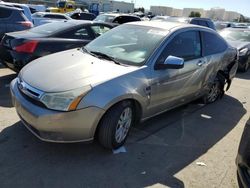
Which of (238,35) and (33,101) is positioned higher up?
(33,101)

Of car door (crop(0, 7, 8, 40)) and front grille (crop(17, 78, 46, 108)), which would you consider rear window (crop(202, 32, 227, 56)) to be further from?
car door (crop(0, 7, 8, 40))

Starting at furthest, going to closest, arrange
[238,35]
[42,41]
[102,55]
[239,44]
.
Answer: [238,35], [239,44], [42,41], [102,55]

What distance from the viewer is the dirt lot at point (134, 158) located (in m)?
3.07

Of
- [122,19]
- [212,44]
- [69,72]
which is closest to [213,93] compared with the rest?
[212,44]

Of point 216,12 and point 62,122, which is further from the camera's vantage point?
point 216,12

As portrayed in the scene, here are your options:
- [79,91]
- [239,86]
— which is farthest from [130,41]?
[239,86]

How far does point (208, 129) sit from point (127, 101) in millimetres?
1848

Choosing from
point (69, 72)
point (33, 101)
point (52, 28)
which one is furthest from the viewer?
point (52, 28)

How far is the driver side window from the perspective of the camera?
4113 millimetres

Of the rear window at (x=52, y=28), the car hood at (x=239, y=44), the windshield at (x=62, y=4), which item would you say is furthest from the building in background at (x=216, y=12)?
the rear window at (x=52, y=28)

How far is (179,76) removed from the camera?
14.2 ft

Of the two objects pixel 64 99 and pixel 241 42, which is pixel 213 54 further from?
pixel 241 42

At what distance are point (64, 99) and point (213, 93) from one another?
12.6 ft

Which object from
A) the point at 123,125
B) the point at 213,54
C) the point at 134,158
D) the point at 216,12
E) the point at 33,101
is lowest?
the point at 216,12
